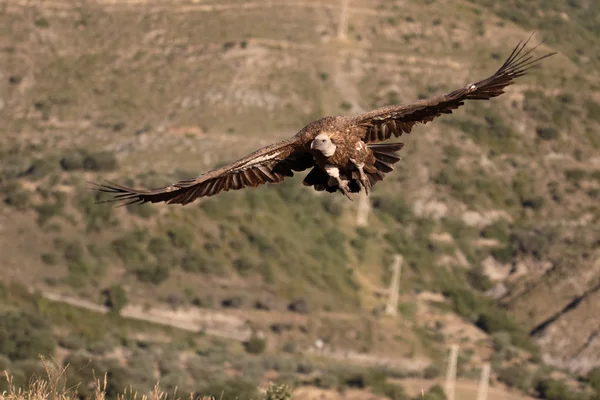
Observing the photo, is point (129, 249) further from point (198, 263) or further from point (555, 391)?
point (555, 391)

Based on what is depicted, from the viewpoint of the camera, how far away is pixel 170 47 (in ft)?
266

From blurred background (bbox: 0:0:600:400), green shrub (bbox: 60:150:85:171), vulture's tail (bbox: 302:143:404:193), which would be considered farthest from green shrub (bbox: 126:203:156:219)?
vulture's tail (bbox: 302:143:404:193)

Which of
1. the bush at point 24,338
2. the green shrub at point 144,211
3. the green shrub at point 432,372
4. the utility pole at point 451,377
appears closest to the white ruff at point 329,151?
the bush at point 24,338

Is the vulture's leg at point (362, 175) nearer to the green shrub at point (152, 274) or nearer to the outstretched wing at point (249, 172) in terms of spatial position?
the outstretched wing at point (249, 172)

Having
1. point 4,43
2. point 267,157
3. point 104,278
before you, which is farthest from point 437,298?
point 267,157

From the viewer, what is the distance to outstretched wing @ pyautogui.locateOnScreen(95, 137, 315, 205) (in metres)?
14.2

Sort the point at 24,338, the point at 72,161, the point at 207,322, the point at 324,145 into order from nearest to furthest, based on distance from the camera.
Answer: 1. the point at 324,145
2. the point at 24,338
3. the point at 207,322
4. the point at 72,161

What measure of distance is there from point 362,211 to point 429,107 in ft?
179

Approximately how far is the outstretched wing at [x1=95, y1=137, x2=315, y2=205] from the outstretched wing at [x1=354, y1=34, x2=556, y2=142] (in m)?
0.81

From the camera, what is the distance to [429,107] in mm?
14180

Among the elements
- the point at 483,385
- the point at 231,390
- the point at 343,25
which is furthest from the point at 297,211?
the point at 231,390

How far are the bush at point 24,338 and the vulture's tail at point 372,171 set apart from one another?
32830 mm

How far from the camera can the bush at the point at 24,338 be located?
47.0 metres

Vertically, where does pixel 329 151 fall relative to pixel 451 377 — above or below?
below
